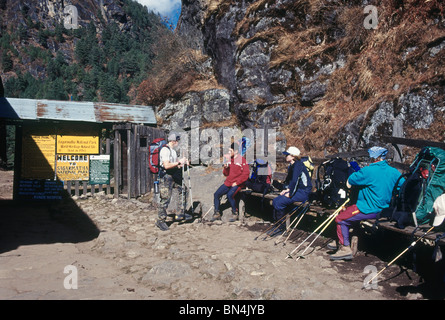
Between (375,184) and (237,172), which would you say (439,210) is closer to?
(375,184)

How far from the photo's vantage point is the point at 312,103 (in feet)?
39.7

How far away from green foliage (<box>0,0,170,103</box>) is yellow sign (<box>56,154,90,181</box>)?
44273 millimetres

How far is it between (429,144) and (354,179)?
1.39m

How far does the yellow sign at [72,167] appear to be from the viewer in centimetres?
1180

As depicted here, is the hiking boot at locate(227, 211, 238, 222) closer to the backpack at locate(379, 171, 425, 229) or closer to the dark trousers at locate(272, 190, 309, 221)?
the dark trousers at locate(272, 190, 309, 221)

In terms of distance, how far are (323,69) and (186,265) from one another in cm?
964

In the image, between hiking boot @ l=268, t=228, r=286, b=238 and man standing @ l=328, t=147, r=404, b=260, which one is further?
hiking boot @ l=268, t=228, r=286, b=238

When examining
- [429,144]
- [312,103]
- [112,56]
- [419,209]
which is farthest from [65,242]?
[112,56]

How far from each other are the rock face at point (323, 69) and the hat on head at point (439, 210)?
3.60 metres

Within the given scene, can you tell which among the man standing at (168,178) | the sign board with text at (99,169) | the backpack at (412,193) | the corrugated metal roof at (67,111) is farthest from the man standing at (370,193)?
the corrugated metal roof at (67,111)

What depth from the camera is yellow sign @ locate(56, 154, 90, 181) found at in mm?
11805

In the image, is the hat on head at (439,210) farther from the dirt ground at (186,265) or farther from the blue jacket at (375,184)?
the blue jacket at (375,184)

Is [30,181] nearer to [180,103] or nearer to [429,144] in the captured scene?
[180,103]

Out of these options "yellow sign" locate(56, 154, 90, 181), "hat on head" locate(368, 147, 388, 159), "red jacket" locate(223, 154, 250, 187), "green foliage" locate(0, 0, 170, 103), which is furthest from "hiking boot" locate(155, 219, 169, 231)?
"green foliage" locate(0, 0, 170, 103)
